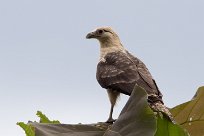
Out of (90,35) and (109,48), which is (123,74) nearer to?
(109,48)

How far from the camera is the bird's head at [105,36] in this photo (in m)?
9.80

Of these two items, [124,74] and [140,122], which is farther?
[124,74]

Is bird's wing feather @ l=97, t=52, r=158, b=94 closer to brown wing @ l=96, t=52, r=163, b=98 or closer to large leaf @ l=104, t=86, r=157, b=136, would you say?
brown wing @ l=96, t=52, r=163, b=98

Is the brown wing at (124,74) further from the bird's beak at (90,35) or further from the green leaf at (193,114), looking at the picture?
the green leaf at (193,114)

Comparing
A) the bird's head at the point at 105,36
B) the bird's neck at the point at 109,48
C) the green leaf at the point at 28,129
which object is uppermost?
the bird's head at the point at 105,36

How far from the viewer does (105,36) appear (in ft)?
32.5

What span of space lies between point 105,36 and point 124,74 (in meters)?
3.28

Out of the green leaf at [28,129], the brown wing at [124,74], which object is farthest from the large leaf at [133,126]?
the brown wing at [124,74]

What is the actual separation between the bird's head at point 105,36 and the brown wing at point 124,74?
4.99 feet

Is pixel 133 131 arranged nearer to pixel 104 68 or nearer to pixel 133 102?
pixel 133 102

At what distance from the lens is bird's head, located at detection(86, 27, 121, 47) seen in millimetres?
9797

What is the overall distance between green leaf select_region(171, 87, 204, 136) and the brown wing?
312cm

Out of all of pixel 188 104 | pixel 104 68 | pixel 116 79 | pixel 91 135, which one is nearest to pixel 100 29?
pixel 104 68

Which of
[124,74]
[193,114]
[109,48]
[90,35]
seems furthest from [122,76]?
[193,114]
